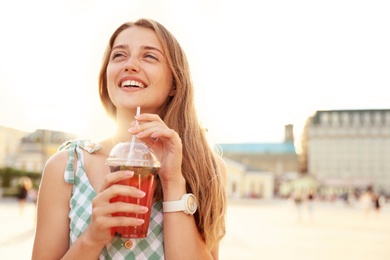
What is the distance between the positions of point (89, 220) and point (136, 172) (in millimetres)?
273

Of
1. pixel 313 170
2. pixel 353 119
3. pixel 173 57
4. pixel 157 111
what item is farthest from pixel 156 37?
pixel 353 119

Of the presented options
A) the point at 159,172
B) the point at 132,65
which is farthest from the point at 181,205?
the point at 132,65

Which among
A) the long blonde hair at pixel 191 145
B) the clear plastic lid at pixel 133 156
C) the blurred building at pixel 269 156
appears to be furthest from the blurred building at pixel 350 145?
the clear plastic lid at pixel 133 156

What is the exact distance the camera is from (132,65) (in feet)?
5.51

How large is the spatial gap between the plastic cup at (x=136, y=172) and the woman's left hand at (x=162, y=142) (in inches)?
2.2

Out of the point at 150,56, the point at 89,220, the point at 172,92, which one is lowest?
the point at 89,220

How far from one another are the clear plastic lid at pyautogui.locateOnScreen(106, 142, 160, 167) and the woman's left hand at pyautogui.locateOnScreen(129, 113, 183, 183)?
1.8 inches

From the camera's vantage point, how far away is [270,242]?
1230cm

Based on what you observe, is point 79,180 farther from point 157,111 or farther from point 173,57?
point 173,57

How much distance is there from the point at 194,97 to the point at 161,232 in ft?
1.69

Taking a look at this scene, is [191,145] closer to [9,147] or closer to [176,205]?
[176,205]

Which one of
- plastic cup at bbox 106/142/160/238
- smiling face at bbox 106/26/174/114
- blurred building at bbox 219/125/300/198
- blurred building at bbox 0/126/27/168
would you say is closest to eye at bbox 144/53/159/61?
smiling face at bbox 106/26/174/114

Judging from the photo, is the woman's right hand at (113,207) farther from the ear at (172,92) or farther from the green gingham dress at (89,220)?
the ear at (172,92)

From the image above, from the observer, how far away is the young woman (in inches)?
62.1
